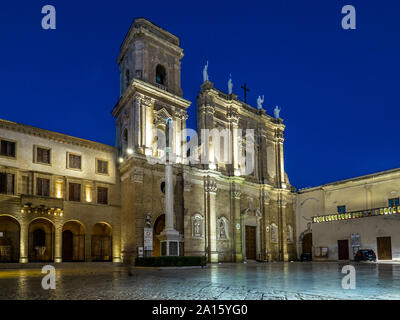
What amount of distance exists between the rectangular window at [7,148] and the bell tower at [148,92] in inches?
370

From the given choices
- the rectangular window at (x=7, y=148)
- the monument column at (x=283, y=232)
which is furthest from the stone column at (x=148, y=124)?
the monument column at (x=283, y=232)

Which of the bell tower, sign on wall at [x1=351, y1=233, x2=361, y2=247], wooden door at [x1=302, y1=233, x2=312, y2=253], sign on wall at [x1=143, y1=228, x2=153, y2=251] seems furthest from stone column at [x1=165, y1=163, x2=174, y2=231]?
wooden door at [x1=302, y1=233, x2=312, y2=253]

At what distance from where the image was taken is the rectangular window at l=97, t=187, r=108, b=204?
33.5m

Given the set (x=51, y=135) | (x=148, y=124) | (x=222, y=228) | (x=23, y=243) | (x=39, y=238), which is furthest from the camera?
(x=222, y=228)

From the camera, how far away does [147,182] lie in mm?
32281

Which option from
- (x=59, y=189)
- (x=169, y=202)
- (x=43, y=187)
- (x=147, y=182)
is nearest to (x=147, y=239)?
(x=169, y=202)

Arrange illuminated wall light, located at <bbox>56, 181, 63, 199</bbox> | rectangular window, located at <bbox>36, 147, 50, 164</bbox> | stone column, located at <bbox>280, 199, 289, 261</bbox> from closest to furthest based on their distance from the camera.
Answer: rectangular window, located at <bbox>36, 147, 50, 164</bbox>, illuminated wall light, located at <bbox>56, 181, 63, 199</bbox>, stone column, located at <bbox>280, 199, 289, 261</bbox>

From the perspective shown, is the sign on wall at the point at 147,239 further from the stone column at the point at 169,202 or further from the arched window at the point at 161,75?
the arched window at the point at 161,75

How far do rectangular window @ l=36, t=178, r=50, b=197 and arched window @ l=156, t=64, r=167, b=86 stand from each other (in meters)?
15.1

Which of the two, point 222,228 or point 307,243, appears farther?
point 307,243

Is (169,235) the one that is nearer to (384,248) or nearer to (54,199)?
(54,199)

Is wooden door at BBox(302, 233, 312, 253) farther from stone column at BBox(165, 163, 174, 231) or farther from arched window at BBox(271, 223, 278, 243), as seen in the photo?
stone column at BBox(165, 163, 174, 231)

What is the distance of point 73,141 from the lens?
108 feet

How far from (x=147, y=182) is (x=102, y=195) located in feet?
16.0
